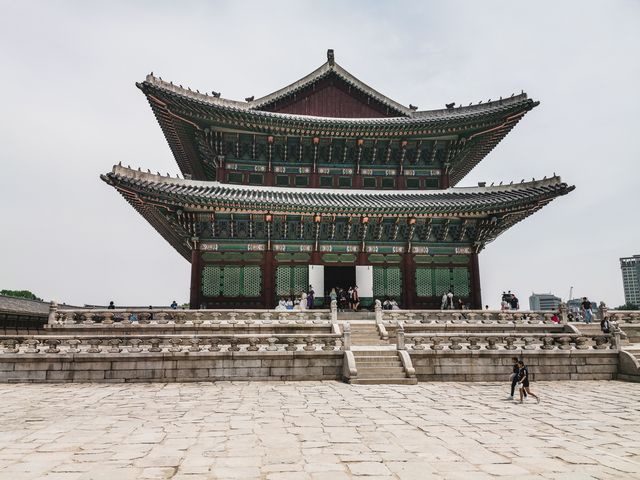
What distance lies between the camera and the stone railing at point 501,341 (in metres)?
16.0

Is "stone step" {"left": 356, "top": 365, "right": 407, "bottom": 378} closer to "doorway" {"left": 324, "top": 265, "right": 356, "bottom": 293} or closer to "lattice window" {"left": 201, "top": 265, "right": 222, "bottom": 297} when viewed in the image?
"lattice window" {"left": 201, "top": 265, "right": 222, "bottom": 297}

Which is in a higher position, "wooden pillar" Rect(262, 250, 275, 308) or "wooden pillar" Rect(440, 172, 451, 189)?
"wooden pillar" Rect(440, 172, 451, 189)

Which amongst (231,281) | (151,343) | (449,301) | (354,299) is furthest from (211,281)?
(449,301)

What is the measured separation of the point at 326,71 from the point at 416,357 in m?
19.8

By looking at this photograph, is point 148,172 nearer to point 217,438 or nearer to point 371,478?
point 217,438

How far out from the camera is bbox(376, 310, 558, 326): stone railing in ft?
65.9

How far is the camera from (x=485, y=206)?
77.6 feet

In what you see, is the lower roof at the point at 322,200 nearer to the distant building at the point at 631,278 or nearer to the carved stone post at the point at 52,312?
the carved stone post at the point at 52,312

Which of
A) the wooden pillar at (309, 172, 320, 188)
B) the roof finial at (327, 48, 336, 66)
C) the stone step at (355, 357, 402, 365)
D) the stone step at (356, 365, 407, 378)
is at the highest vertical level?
the roof finial at (327, 48, 336, 66)

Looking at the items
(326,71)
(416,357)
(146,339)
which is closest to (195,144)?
(326,71)

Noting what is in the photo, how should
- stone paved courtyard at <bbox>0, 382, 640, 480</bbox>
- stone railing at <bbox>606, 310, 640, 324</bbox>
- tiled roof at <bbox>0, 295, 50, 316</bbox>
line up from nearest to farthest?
stone paved courtyard at <bbox>0, 382, 640, 480</bbox>
stone railing at <bbox>606, 310, 640, 324</bbox>
tiled roof at <bbox>0, 295, 50, 316</bbox>

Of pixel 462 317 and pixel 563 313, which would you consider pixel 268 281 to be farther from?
pixel 563 313

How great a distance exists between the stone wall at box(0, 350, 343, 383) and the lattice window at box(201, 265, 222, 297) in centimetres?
A: 904

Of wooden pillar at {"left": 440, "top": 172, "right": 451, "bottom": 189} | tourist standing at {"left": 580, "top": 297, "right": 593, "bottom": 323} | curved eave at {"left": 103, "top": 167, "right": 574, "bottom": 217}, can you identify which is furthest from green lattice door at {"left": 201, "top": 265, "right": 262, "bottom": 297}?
tourist standing at {"left": 580, "top": 297, "right": 593, "bottom": 323}
